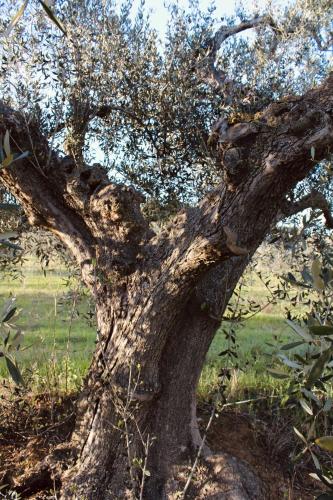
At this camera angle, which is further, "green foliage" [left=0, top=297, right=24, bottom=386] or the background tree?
the background tree

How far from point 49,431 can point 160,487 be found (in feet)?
3.54

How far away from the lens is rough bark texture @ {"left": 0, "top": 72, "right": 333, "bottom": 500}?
10.2 feet

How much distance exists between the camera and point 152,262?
362cm

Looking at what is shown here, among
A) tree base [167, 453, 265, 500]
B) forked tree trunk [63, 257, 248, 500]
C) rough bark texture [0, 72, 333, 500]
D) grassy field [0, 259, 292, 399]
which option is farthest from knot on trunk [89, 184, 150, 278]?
tree base [167, 453, 265, 500]

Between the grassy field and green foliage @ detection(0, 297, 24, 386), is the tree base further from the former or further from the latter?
green foliage @ detection(0, 297, 24, 386)

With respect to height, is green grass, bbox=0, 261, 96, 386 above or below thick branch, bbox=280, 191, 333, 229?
below

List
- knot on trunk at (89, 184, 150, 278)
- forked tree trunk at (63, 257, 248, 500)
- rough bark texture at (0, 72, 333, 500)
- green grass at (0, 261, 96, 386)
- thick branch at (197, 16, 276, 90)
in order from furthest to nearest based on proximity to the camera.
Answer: green grass at (0, 261, 96, 386)
thick branch at (197, 16, 276, 90)
knot on trunk at (89, 184, 150, 278)
forked tree trunk at (63, 257, 248, 500)
rough bark texture at (0, 72, 333, 500)

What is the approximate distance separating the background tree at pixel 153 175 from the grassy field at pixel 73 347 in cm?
54

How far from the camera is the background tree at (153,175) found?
10.5 ft

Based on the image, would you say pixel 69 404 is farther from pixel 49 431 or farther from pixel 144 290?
pixel 144 290

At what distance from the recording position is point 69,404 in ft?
15.5

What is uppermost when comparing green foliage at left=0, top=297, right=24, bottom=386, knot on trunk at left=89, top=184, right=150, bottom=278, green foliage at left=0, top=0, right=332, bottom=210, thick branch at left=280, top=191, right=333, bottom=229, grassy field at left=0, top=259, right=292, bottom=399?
green foliage at left=0, top=0, right=332, bottom=210

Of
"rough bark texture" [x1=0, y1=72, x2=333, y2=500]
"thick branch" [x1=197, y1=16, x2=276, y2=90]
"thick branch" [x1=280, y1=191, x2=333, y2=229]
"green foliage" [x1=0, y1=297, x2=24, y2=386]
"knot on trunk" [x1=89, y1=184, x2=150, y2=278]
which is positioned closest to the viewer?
"green foliage" [x1=0, y1=297, x2=24, y2=386]

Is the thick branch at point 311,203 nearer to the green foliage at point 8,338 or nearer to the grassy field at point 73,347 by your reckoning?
the grassy field at point 73,347
